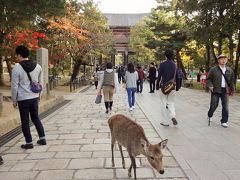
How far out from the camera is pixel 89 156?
5.97 m

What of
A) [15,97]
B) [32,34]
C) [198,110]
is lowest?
[198,110]

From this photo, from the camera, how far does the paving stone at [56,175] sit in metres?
4.82

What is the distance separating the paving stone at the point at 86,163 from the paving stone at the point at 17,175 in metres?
0.56

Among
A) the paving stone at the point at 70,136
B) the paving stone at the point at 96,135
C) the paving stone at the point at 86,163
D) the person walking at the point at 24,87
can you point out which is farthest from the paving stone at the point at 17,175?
the paving stone at the point at 96,135

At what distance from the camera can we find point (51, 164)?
216 inches

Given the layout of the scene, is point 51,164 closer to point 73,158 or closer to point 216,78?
point 73,158

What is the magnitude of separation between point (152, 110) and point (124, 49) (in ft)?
187

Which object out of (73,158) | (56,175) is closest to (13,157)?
(73,158)

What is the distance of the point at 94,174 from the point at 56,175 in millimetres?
488

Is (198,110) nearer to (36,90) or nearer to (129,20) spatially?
(36,90)

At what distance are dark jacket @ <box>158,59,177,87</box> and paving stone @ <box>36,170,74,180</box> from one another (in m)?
4.25

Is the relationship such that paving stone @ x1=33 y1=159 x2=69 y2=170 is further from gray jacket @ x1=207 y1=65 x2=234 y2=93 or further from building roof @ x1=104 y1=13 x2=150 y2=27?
building roof @ x1=104 y1=13 x2=150 y2=27

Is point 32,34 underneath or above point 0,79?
above

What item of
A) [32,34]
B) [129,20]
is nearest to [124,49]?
[129,20]
